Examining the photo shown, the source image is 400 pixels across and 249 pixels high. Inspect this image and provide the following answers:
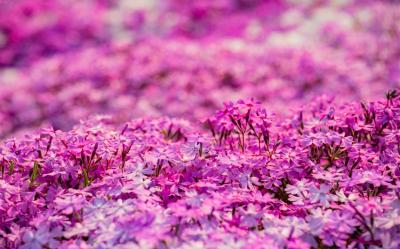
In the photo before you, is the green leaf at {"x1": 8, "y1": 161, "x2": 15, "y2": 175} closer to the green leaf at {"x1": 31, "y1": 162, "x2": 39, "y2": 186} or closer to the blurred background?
the green leaf at {"x1": 31, "y1": 162, "x2": 39, "y2": 186}

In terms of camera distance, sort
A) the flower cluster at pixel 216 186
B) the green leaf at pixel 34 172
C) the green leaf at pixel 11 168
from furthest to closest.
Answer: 1. the green leaf at pixel 11 168
2. the green leaf at pixel 34 172
3. the flower cluster at pixel 216 186

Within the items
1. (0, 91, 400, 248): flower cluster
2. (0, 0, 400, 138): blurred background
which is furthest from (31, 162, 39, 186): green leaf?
(0, 0, 400, 138): blurred background

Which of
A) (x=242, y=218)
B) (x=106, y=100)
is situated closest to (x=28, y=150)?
(x=242, y=218)

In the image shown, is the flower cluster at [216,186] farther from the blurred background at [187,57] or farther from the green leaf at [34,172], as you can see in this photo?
the blurred background at [187,57]

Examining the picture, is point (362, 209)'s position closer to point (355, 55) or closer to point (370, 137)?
point (370, 137)

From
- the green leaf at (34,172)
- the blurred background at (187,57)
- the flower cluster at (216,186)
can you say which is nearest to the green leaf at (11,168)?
the flower cluster at (216,186)

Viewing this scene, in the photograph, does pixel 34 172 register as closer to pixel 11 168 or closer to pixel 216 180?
pixel 11 168

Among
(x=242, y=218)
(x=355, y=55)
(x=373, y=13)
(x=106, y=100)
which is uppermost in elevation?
(x=373, y=13)

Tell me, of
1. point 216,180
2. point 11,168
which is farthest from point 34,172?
point 216,180
